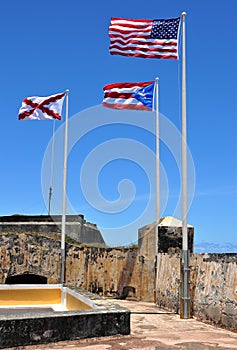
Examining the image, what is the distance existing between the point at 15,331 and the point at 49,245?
40.7 ft

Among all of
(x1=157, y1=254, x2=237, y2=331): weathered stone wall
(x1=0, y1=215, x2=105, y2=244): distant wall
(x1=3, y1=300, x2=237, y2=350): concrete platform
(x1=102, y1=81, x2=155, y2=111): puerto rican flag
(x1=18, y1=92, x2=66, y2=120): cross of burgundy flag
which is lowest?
(x1=3, y1=300, x2=237, y2=350): concrete platform

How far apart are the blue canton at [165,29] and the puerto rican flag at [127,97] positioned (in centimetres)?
207

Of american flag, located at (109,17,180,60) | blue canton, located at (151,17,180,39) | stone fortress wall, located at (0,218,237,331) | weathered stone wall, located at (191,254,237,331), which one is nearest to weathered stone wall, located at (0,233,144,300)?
stone fortress wall, located at (0,218,237,331)

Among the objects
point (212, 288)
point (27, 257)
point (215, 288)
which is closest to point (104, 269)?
point (27, 257)

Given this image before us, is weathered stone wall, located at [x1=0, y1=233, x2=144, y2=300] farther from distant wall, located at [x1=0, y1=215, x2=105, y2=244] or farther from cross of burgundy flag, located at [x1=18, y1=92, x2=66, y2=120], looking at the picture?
distant wall, located at [x1=0, y1=215, x2=105, y2=244]

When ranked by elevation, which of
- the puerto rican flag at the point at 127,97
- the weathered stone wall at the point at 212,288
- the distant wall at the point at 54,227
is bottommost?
the weathered stone wall at the point at 212,288

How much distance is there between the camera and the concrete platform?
7227 mm

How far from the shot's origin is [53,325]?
287 inches

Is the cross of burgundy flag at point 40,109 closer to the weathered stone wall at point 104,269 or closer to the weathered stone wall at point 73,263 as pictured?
the weathered stone wall at point 73,263

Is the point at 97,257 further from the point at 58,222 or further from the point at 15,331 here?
the point at 15,331

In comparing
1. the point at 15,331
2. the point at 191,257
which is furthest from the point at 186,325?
the point at 15,331

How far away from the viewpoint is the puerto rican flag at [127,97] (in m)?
13.9

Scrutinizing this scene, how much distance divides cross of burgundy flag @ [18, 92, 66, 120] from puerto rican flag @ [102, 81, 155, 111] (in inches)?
164

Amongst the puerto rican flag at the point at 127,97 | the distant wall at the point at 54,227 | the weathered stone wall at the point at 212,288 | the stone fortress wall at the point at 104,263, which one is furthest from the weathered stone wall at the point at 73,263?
the puerto rican flag at the point at 127,97
